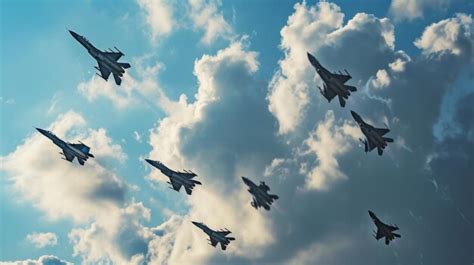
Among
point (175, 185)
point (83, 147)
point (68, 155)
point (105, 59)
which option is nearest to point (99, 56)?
point (105, 59)

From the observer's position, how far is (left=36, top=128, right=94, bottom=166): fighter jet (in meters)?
103

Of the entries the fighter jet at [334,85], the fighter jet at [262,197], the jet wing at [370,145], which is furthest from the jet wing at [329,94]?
the fighter jet at [262,197]

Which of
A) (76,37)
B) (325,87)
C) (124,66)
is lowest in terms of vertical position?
(325,87)

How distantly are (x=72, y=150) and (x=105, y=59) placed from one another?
23917 mm

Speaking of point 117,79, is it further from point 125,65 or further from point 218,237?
point 218,237

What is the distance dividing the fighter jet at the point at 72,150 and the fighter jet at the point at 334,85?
189ft

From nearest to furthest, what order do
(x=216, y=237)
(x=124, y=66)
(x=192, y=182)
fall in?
(x=124, y=66)
(x=192, y=182)
(x=216, y=237)

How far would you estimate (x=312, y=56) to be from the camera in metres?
100

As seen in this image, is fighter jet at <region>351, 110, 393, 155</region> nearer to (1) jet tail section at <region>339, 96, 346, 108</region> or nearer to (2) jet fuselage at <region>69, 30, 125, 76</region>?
(1) jet tail section at <region>339, 96, 346, 108</region>

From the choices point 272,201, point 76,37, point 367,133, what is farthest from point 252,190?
point 76,37

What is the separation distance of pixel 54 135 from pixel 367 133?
75.8 m

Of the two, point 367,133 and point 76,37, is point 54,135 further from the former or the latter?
point 367,133

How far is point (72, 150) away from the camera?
10281 cm

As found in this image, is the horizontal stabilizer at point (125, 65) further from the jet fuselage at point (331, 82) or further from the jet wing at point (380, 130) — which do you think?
the jet wing at point (380, 130)
